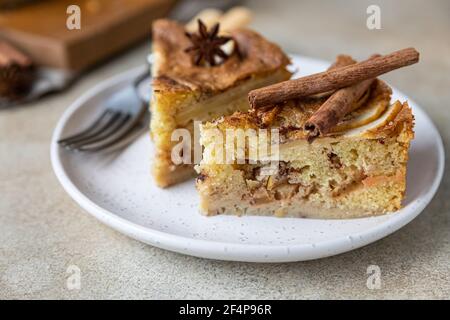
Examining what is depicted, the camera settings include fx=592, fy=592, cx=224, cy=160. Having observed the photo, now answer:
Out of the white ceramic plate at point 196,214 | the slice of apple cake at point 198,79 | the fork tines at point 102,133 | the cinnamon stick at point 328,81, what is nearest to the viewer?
the white ceramic plate at point 196,214

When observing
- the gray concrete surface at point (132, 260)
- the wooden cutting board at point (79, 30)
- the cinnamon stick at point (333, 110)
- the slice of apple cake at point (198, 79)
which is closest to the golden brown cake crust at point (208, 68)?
the slice of apple cake at point (198, 79)

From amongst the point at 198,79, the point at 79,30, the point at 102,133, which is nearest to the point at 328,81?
the point at 198,79

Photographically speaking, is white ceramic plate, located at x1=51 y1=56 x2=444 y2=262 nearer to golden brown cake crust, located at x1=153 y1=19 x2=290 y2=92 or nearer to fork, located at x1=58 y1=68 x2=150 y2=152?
fork, located at x1=58 y1=68 x2=150 y2=152

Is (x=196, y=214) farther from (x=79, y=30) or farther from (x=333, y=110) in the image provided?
(x=79, y=30)

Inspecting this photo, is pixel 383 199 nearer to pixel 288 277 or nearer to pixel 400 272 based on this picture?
pixel 400 272

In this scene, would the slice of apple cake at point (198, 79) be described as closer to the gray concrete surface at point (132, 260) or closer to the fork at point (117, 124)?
the fork at point (117, 124)

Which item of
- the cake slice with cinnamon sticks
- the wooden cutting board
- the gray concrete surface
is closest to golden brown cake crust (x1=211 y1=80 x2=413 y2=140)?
the cake slice with cinnamon sticks
